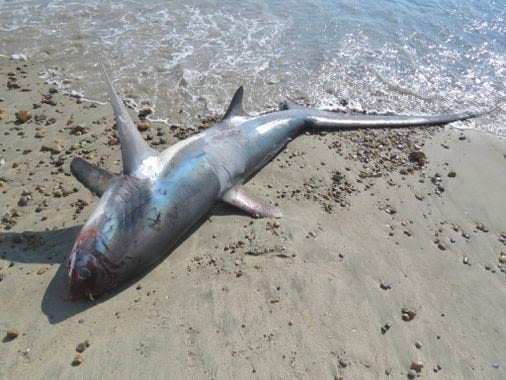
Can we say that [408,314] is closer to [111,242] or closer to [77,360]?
[111,242]

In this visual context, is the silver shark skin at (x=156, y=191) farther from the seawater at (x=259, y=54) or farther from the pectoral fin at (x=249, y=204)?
the seawater at (x=259, y=54)

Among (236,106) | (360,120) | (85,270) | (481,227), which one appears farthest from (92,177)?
(481,227)

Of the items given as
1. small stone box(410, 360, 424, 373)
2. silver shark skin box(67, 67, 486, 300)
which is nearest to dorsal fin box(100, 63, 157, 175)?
silver shark skin box(67, 67, 486, 300)

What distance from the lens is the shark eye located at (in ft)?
12.0

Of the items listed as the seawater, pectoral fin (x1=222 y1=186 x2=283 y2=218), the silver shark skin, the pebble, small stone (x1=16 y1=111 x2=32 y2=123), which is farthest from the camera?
the seawater

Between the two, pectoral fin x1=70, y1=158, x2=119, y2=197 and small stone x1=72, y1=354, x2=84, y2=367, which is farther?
pectoral fin x1=70, y1=158, x2=119, y2=197

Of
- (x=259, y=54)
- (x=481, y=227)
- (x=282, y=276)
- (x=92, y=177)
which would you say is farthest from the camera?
(x=259, y=54)

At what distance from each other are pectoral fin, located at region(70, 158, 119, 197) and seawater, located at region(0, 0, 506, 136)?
81.3 inches

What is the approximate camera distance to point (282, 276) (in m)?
4.21

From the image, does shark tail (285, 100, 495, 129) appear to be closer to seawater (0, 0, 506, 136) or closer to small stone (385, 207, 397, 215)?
seawater (0, 0, 506, 136)

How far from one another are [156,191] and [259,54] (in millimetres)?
4833

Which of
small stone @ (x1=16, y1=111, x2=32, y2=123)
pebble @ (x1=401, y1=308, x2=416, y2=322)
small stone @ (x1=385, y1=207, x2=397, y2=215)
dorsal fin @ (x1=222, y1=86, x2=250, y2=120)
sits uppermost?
dorsal fin @ (x1=222, y1=86, x2=250, y2=120)

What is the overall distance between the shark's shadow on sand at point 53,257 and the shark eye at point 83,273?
0.26 meters

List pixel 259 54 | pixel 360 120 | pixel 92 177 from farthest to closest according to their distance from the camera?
pixel 259 54 < pixel 360 120 < pixel 92 177
